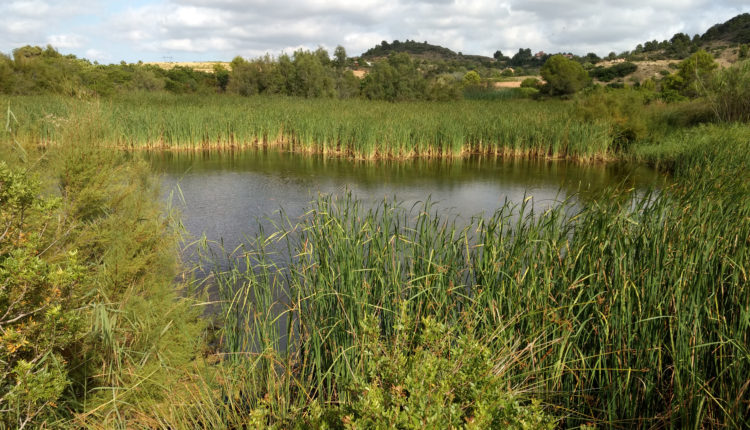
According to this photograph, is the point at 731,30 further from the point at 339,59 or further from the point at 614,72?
the point at 339,59

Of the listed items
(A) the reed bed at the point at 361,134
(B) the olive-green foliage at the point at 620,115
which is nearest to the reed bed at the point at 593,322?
(A) the reed bed at the point at 361,134

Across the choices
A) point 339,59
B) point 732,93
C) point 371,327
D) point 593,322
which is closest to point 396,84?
point 339,59

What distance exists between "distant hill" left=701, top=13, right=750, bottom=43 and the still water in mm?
Result: 50347

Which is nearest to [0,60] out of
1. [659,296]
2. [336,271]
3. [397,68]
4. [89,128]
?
[397,68]

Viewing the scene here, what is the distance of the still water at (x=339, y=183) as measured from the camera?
6.56 meters

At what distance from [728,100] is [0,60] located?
90.6ft

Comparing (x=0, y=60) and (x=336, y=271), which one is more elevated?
(x=0, y=60)

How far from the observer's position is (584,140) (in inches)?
480

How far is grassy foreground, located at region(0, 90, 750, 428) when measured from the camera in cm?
173

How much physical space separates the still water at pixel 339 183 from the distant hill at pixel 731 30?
50.3m

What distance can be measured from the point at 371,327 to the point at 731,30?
65818 mm

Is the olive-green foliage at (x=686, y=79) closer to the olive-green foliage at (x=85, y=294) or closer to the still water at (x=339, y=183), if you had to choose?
the still water at (x=339, y=183)

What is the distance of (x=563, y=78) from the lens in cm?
2848

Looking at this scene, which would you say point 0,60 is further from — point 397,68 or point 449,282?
point 449,282
